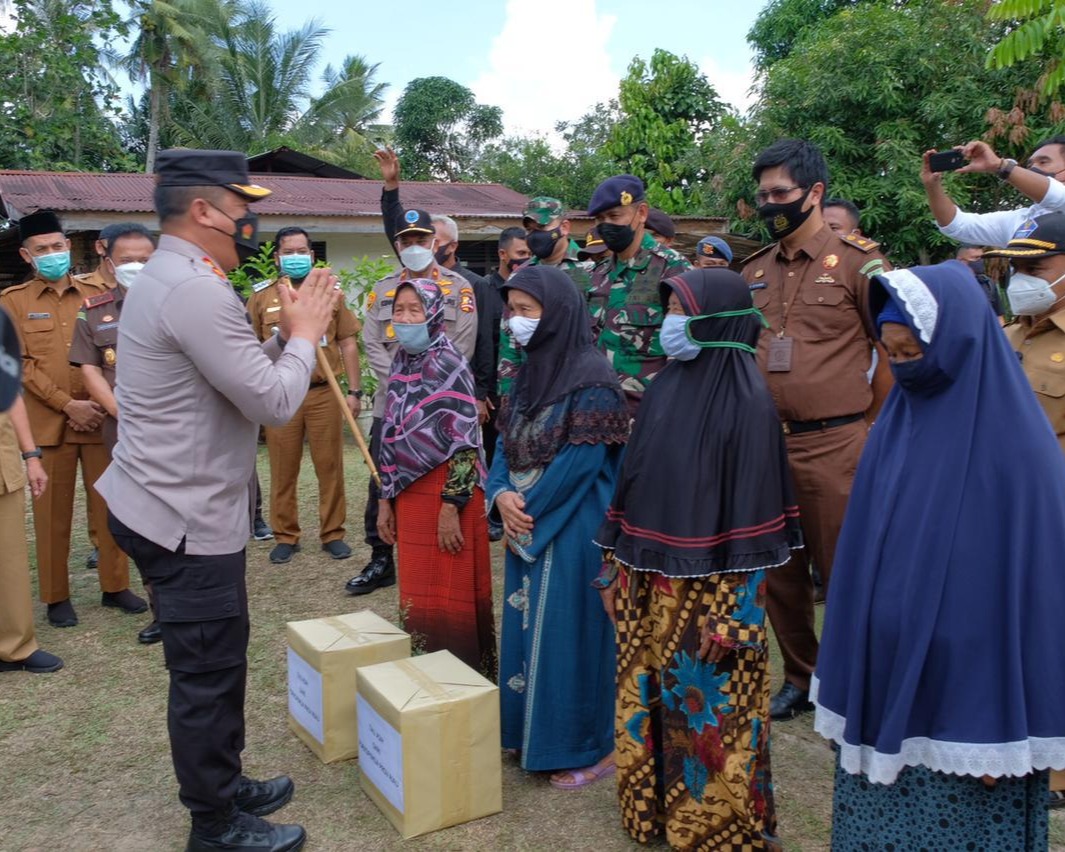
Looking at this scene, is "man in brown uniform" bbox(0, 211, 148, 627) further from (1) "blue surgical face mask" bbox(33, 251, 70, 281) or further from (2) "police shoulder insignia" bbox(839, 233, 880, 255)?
(2) "police shoulder insignia" bbox(839, 233, 880, 255)

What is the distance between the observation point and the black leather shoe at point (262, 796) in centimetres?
329

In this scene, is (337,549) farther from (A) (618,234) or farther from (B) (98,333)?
(A) (618,234)

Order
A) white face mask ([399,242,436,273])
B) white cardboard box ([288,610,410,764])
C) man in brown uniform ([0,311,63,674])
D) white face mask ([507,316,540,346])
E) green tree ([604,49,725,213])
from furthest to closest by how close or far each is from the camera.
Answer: green tree ([604,49,725,213]) < white face mask ([399,242,436,273]) < man in brown uniform ([0,311,63,674]) < white cardboard box ([288,610,410,764]) < white face mask ([507,316,540,346])

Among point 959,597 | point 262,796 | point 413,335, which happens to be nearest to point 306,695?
point 262,796

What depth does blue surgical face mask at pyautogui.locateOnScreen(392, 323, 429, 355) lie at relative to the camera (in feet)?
13.2

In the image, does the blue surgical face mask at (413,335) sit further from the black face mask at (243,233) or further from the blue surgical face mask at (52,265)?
the blue surgical face mask at (52,265)

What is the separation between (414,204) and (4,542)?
442 inches

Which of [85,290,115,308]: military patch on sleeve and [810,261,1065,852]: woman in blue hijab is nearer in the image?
[810,261,1065,852]: woman in blue hijab

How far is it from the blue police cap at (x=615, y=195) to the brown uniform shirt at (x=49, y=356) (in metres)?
3.14

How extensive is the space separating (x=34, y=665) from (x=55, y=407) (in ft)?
4.71

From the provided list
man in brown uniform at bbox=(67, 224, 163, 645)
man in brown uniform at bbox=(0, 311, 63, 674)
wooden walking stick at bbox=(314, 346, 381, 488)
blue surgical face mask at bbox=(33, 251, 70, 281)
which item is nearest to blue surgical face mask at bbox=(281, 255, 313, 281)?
man in brown uniform at bbox=(67, 224, 163, 645)

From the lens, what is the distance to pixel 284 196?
Answer: 14156mm

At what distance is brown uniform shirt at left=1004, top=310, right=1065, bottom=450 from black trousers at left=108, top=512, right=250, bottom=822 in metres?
2.84

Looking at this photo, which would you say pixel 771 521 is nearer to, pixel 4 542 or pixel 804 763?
pixel 804 763
